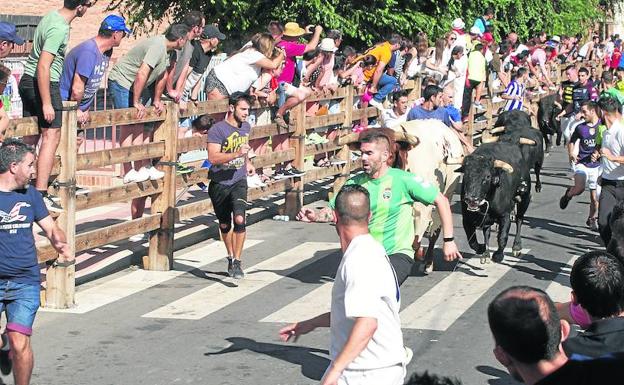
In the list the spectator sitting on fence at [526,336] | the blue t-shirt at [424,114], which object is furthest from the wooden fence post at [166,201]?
the spectator sitting on fence at [526,336]

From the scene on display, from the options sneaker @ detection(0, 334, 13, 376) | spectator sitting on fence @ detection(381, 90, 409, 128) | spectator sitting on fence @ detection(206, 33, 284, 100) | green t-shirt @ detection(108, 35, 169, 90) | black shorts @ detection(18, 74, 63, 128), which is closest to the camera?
sneaker @ detection(0, 334, 13, 376)

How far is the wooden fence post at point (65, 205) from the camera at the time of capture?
1177cm

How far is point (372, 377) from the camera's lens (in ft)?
22.1

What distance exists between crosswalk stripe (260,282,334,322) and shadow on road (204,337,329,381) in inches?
32.9

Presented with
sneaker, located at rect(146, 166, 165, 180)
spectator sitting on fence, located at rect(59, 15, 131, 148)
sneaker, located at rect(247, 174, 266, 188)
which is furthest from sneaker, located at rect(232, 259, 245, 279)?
spectator sitting on fence, located at rect(59, 15, 131, 148)

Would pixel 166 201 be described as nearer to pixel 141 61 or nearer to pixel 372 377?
pixel 141 61

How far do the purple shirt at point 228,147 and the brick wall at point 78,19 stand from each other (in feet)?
77.1

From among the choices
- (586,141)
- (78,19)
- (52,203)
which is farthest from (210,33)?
(78,19)

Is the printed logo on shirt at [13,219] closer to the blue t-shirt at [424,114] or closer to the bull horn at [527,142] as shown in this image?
the blue t-shirt at [424,114]

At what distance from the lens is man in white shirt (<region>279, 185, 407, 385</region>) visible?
6461 millimetres

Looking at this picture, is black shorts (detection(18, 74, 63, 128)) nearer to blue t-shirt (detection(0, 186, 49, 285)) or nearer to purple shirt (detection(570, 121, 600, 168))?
blue t-shirt (detection(0, 186, 49, 285))

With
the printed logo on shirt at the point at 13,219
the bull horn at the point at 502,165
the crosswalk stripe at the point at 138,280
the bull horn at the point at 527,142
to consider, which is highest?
the printed logo on shirt at the point at 13,219

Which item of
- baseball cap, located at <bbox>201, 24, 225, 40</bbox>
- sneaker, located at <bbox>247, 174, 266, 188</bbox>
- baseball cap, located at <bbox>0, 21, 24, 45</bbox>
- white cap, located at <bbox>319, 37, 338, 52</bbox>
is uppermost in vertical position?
baseball cap, located at <bbox>0, 21, 24, 45</bbox>

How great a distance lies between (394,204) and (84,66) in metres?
4.37
